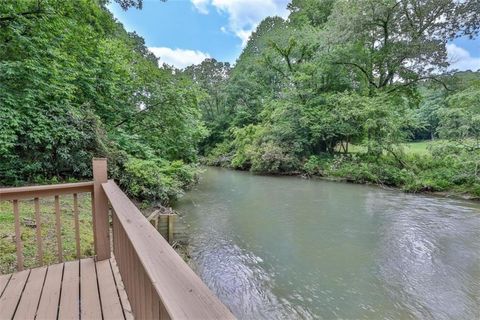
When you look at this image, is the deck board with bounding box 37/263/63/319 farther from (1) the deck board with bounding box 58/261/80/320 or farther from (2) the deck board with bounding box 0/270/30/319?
(2) the deck board with bounding box 0/270/30/319

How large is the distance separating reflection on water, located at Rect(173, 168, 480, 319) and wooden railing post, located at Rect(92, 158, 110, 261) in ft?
6.08

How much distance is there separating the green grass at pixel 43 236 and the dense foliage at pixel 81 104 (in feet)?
4.29

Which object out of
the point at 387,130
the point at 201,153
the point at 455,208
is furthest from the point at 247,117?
the point at 455,208

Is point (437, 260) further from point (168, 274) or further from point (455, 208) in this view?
point (168, 274)

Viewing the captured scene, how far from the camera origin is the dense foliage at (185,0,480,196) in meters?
9.73

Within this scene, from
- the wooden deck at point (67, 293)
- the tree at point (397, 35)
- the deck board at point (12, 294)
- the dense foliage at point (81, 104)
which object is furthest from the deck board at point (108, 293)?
the tree at point (397, 35)

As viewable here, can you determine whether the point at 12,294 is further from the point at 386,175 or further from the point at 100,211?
the point at 386,175

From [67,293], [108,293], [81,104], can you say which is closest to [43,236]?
[67,293]

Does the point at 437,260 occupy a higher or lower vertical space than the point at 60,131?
lower

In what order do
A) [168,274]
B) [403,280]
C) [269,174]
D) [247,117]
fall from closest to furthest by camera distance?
[168,274] → [403,280] → [269,174] → [247,117]

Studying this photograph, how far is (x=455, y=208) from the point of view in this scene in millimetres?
7531

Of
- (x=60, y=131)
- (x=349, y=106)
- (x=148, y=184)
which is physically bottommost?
(x=148, y=184)

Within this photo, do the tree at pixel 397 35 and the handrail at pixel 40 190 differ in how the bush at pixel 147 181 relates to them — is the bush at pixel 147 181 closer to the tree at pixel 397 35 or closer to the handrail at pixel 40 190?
the handrail at pixel 40 190

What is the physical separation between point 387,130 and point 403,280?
9.21m
